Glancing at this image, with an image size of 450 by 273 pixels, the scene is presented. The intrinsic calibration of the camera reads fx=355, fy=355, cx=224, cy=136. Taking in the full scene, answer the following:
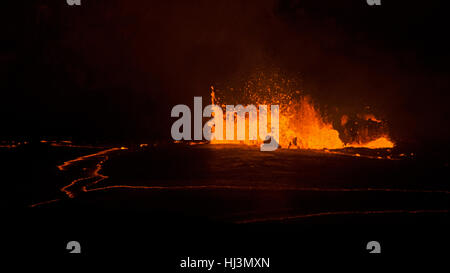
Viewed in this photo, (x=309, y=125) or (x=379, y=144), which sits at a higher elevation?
(x=309, y=125)

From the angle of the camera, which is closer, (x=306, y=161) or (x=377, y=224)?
(x=377, y=224)

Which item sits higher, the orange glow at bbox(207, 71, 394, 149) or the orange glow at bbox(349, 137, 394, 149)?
the orange glow at bbox(207, 71, 394, 149)

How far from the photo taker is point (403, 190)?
6.02 m

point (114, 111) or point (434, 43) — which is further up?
point (434, 43)

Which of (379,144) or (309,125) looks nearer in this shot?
(309,125)

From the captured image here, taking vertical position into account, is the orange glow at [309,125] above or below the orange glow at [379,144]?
above

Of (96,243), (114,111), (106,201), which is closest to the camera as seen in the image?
(96,243)

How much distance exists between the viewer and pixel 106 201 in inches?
198

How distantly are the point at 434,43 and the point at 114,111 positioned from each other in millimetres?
15151
